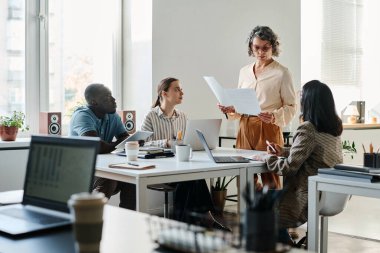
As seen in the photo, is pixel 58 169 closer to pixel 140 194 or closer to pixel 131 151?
pixel 140 194

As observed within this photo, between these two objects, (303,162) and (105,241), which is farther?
(303,162)

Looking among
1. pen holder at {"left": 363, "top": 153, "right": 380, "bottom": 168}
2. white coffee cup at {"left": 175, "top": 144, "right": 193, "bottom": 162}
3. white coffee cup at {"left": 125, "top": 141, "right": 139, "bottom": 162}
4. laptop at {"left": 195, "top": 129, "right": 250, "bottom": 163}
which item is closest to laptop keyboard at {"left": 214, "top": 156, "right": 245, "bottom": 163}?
laptop at {"left": 195, "top": 129, "right": 250, "bottom": 163}

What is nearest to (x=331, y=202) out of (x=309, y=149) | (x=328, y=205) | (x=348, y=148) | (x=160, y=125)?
(x=328, y=205)

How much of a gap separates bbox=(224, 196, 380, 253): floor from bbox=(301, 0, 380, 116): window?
1.99m

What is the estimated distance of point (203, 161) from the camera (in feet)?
11.1

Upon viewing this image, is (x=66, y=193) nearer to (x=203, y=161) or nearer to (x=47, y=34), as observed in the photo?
(x=203, y=161)

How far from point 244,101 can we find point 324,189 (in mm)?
1240

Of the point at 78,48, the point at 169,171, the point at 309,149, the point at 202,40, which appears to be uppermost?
the point at 202,40

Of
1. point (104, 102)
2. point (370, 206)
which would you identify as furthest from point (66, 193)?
point (370, 206)

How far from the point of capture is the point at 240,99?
389 cm

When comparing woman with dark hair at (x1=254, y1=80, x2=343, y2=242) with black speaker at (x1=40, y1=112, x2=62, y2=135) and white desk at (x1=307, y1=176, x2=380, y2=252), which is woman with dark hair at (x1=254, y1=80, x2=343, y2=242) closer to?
white desk at (x1=307, y1=176, x2=380, y2=252)

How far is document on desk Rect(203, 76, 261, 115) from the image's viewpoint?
380 cm

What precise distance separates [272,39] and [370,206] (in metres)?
2.50

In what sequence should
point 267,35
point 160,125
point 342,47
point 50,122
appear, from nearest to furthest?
point 160,125
point 267,35
point 50,122
point 342,47
